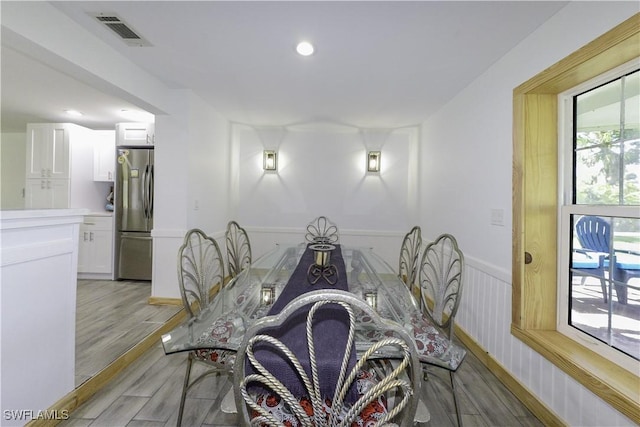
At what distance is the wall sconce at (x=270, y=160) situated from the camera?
165 inches

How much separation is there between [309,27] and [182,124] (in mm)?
1817

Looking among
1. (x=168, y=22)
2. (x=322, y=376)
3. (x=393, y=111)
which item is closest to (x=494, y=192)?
(x=393, y=111)

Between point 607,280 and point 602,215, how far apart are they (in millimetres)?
349

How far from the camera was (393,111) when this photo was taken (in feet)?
11.2

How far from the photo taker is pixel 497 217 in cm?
210

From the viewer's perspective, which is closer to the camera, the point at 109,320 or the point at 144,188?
the point at 109,320

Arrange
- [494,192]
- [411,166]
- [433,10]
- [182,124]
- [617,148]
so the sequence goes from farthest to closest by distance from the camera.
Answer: [411,166] → [182,124] → [494,192] → [433,10] → [617,148]

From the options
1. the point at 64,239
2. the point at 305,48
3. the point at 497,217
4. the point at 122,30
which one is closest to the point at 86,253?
the point at 64,239

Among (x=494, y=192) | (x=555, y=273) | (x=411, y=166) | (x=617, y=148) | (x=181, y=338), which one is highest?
(x=411, y=166)

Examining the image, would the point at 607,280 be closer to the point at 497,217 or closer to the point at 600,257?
the point at 600,257

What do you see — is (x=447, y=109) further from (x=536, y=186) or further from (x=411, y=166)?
(x=536, y=186)

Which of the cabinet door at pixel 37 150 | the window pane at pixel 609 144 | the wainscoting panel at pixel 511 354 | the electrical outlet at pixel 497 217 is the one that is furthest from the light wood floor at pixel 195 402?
the cabinet door at pixel 37 150

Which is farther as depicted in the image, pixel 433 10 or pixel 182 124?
pixel 182 124

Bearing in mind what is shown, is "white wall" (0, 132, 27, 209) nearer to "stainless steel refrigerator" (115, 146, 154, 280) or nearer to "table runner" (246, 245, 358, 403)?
"stainless steel refrigerator" (115, 146, 154, 280)
